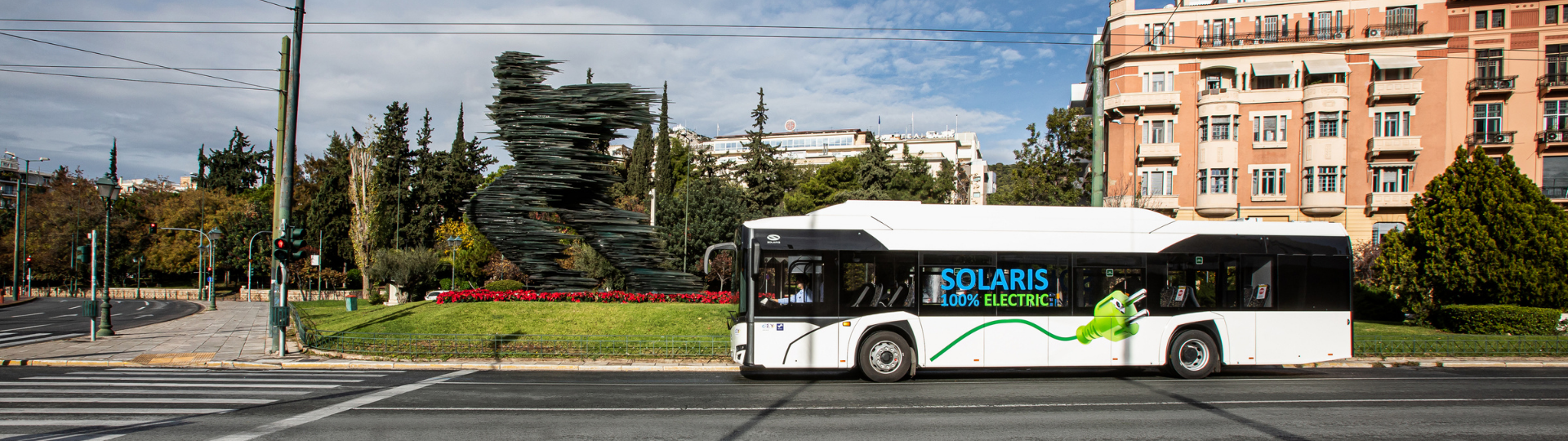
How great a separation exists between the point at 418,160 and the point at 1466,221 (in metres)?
62.0

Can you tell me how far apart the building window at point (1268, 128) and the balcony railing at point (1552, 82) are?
36.5 ft

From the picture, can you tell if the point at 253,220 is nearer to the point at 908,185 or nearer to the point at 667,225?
the point at 667,225

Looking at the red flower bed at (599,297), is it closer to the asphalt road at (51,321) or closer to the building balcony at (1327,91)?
the asphalt road at (51,321)

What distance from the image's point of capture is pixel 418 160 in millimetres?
60094

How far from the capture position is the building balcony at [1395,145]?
3716cm

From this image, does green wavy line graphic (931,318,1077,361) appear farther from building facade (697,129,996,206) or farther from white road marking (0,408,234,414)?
building facade (697,129,996,206)

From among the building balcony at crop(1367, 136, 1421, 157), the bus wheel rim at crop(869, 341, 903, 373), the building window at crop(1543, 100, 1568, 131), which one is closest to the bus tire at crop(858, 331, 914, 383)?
the bus wheel rim at crop(869, 341, 903, 373)

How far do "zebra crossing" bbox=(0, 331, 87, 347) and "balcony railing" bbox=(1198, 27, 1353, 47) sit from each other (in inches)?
1816

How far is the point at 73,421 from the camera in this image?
880 centimetres

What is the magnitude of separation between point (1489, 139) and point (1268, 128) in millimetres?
9667

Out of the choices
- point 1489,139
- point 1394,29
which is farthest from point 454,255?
point 1489,139

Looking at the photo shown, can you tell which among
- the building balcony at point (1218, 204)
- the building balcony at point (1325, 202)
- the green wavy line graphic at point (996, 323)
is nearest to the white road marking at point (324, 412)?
the green wavy line graphic at point (996, 323)

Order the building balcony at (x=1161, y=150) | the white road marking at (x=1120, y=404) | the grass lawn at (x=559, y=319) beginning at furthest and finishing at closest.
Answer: the building balcony at (x=1161, y=150) → the grass lawn at (x=559, y=319) → the white road marking at (x=1120, y=404)

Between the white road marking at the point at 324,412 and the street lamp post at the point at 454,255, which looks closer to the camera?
the white road marking at the point at 324,412
